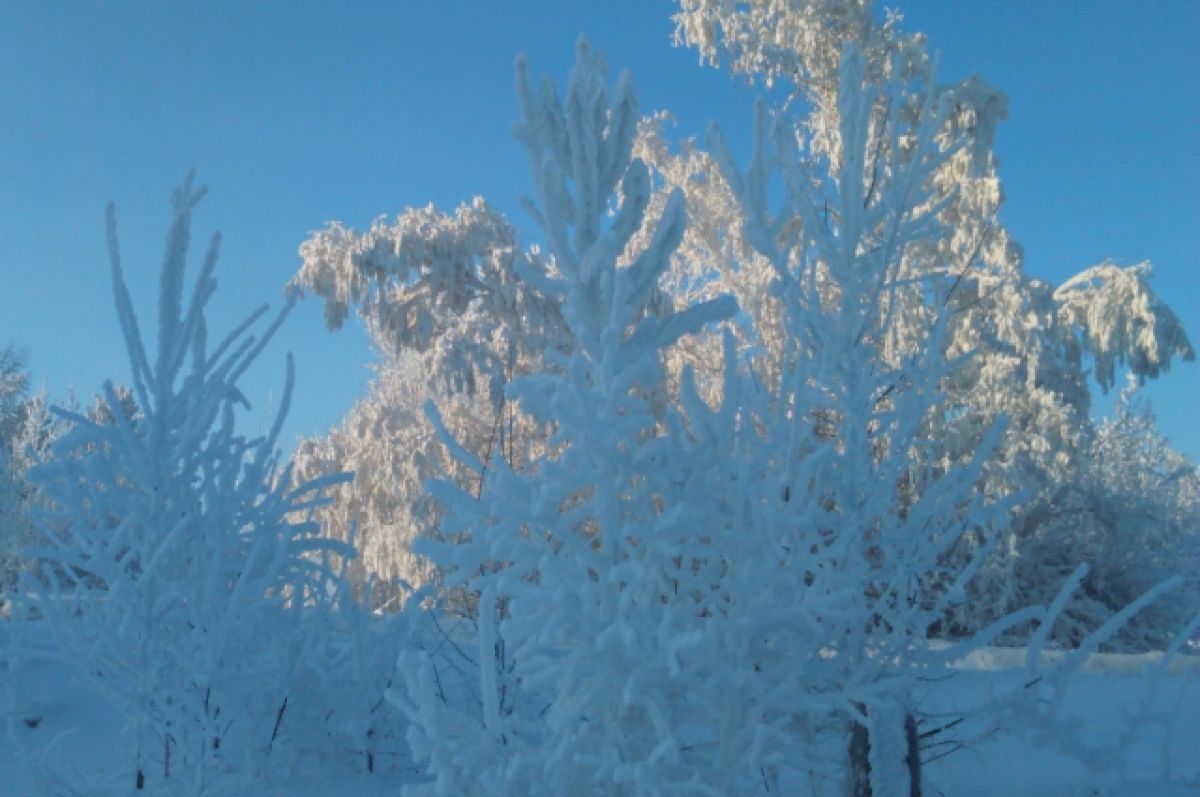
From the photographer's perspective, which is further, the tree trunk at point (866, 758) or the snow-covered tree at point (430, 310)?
the snow-covered tree at point (430, 310)

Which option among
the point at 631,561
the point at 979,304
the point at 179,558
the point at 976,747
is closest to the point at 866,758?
the point at 976,747

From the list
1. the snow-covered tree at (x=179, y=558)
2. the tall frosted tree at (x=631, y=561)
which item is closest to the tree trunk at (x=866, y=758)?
the tall frosted tree at (x=631, y=561)

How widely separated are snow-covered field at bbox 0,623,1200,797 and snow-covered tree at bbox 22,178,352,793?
0.23 metres

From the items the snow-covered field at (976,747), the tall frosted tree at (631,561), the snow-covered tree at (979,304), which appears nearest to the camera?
the tall frosted tree at (631,561)

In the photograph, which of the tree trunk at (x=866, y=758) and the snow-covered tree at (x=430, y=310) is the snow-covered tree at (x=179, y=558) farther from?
the snow-covered tree at (x=430, y=310)

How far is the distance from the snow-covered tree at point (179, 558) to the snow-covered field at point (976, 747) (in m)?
0.23

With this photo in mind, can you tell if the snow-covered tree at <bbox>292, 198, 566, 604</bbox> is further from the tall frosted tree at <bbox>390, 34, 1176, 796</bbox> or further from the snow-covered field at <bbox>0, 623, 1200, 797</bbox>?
the tall frosted tree at <bbox>390, 34, 1176, 796</bbox>

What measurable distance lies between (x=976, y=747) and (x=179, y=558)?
3795 mm

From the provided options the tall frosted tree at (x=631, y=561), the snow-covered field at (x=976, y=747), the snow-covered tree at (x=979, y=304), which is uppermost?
the snow-covered tree at (x=979, y=304)

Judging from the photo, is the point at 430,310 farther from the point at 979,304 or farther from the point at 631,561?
the point at 631,561

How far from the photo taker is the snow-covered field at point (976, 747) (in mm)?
3199

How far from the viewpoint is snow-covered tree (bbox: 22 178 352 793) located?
3598 mm

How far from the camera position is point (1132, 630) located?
44.5ft

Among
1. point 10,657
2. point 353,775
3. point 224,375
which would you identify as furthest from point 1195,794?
point 10,657
